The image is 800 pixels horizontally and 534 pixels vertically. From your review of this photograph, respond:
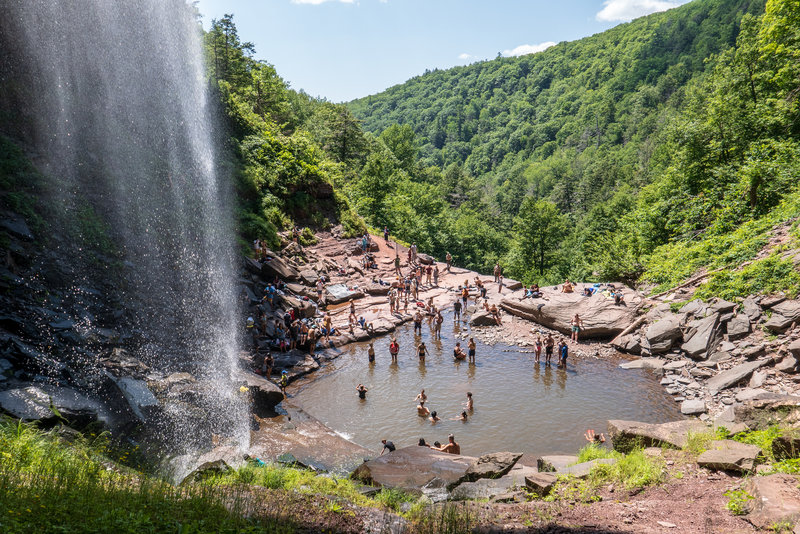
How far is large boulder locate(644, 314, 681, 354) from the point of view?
717 inches

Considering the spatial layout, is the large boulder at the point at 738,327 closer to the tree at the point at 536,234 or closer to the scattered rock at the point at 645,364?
the scattered rock at the point at 645,364

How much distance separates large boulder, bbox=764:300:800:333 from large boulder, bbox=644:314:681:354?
129 inches

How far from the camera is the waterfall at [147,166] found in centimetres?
1633

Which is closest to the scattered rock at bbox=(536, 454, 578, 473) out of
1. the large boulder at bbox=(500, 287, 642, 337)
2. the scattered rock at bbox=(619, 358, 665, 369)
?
the scattered rock at bbox=(619, 358, 665, 369)

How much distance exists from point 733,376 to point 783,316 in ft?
9.73

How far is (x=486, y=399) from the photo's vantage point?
1614 cm

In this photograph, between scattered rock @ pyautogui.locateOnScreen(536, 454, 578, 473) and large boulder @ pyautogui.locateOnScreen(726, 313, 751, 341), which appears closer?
scattered rock @ pyautogui.locateOnScreen(536, 454, 578, 473)

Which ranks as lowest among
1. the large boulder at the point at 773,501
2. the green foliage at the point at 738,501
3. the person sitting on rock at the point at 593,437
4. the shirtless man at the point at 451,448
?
the person sitting on rock at the point at 593,437

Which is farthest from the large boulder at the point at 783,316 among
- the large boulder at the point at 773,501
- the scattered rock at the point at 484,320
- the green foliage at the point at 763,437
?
the large boulder at the point at 773,501

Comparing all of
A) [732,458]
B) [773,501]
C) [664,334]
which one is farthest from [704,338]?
[773,501]

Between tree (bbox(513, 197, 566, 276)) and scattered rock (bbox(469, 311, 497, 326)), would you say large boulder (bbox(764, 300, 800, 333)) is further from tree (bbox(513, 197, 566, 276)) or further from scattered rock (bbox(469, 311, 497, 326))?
tree (bbox(513, 197, 566, 276))

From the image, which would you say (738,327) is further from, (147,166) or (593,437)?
(147,166)

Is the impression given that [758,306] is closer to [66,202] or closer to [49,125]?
[66,202]

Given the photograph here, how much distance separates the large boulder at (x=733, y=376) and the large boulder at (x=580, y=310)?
574 centimetres
